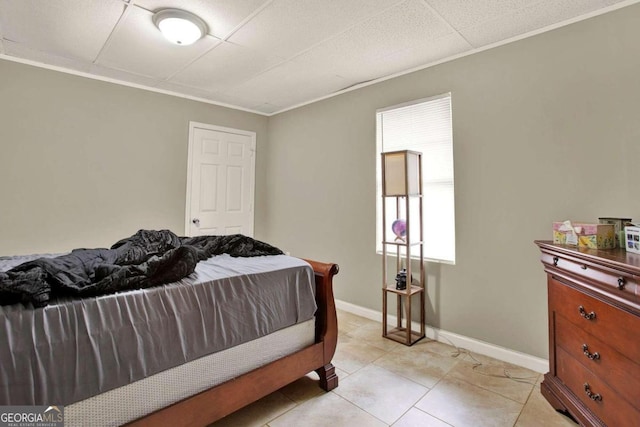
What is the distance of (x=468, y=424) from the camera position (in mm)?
1733

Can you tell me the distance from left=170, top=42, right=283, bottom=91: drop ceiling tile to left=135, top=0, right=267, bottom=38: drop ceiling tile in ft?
1.20

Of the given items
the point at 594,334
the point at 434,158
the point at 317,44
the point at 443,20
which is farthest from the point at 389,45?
the point at 594,334

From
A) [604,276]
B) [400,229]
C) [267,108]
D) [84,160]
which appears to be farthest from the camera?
[267,108]

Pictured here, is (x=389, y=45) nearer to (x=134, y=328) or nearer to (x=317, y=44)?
(x=317, y=44)

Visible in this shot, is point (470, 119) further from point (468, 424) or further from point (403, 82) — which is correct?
point (468, 424)

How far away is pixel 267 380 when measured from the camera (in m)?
1.77

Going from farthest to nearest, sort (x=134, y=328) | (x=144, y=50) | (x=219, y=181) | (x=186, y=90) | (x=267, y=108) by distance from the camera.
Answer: (x=267, y=108)
(x=219, y=181)
(x=186, y=90)
(x=144, y=50)
(x=134, y=328)

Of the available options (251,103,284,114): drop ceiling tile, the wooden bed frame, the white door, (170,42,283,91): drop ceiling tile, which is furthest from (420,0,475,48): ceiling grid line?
the white door

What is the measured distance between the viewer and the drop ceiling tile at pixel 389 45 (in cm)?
219

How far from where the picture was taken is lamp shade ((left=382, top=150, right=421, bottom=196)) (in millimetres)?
2674

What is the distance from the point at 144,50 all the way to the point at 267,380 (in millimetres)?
2759

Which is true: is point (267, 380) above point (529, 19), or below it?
below

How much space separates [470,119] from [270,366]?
238 cm

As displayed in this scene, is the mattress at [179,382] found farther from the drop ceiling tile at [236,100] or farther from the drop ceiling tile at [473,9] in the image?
the drop ceiling tile at [236,100]
